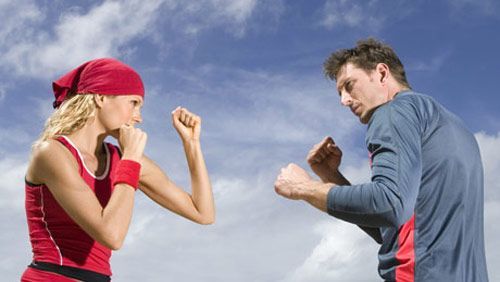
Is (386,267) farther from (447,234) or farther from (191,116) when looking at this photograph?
(191,116)

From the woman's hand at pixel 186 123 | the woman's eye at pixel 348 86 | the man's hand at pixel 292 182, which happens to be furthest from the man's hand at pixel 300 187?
the woman's hand at pixel 186 123

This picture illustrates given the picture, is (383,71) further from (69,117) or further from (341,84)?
(69,117)

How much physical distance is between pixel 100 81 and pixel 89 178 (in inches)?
28.7

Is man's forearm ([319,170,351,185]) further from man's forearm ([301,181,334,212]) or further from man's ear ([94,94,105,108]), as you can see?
man's ear ([94,94,105,108])

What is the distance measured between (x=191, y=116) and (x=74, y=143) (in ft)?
3.93

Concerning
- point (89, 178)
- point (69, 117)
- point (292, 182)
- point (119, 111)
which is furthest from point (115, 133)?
point (292, 182)

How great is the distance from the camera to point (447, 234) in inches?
152

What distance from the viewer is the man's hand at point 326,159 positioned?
5.07 m

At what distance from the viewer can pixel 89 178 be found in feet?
14.7

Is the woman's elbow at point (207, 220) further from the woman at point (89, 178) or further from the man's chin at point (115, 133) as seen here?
the man's chin at point (115, 133)

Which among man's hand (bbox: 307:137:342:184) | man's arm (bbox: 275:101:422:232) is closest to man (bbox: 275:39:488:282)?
man's arm (bbox: 275:101:422:232)

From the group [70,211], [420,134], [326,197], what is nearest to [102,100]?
[70,211]

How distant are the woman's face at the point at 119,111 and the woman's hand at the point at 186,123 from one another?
0.68 metres

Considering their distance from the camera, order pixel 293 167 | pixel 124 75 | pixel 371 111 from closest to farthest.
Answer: pixel 293 167 → pixel 371 111 → pixel 124 75
